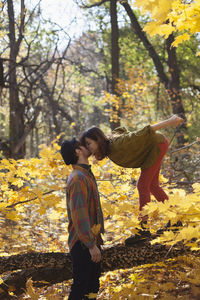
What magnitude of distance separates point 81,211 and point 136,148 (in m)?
0.85

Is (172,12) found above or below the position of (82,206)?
above

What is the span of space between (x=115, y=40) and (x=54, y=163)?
653 centimetres

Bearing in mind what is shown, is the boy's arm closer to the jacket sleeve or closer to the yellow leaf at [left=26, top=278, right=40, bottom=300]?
the jacket sleeve

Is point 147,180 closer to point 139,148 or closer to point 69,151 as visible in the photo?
point 139,148

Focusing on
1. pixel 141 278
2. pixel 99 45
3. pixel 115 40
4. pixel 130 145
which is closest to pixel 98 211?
pixel 130 145

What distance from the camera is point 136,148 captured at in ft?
8.54

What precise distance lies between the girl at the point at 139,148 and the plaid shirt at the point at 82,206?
37cm

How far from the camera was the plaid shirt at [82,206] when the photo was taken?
2.04m

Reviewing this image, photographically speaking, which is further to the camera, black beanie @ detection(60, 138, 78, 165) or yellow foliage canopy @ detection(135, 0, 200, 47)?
black beanie @ detection(60, 138, 78, 165)

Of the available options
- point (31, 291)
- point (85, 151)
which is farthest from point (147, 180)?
point (31, 291)

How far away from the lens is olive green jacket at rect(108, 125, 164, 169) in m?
2.56

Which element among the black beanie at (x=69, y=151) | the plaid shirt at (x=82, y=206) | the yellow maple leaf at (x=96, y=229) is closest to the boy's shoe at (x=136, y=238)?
the plaid shirt at (x=82, y=206)

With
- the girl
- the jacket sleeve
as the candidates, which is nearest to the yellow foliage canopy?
the girl

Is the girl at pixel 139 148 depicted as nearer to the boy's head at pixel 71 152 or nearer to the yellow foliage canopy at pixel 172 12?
the boy's head at pixel 71 152
